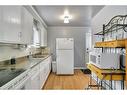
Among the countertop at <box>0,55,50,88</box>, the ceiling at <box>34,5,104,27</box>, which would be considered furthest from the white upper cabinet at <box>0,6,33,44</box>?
the ceiling at <box>34,5,104,27</box>

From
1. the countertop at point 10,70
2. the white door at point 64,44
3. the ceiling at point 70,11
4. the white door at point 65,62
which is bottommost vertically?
the white door at point 65,62

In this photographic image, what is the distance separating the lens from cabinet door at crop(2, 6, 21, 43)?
2.31 meters

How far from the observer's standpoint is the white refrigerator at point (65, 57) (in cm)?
725

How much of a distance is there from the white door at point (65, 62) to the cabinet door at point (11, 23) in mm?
4427

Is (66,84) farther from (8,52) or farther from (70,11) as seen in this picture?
(8,52)

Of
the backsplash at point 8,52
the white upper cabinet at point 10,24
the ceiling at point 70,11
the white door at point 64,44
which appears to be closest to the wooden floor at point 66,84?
the backsplash at point 8,52

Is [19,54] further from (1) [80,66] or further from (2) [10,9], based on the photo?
(1) [80,66]

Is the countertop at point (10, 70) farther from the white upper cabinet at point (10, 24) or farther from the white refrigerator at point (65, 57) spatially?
the white refrigerator at point (65, 57)

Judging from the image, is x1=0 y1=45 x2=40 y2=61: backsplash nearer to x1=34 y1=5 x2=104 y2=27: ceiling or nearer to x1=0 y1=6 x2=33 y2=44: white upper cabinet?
x1=0 y1=6 x2=33 y2=44: white upper cabinet

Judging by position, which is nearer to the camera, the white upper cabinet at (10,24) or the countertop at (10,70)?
the countertop at (10,70)

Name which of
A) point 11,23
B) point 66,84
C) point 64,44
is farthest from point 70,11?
point 11,23

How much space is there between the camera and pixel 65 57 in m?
7.33

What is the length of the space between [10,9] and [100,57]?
1.80m

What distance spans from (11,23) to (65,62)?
492cm
